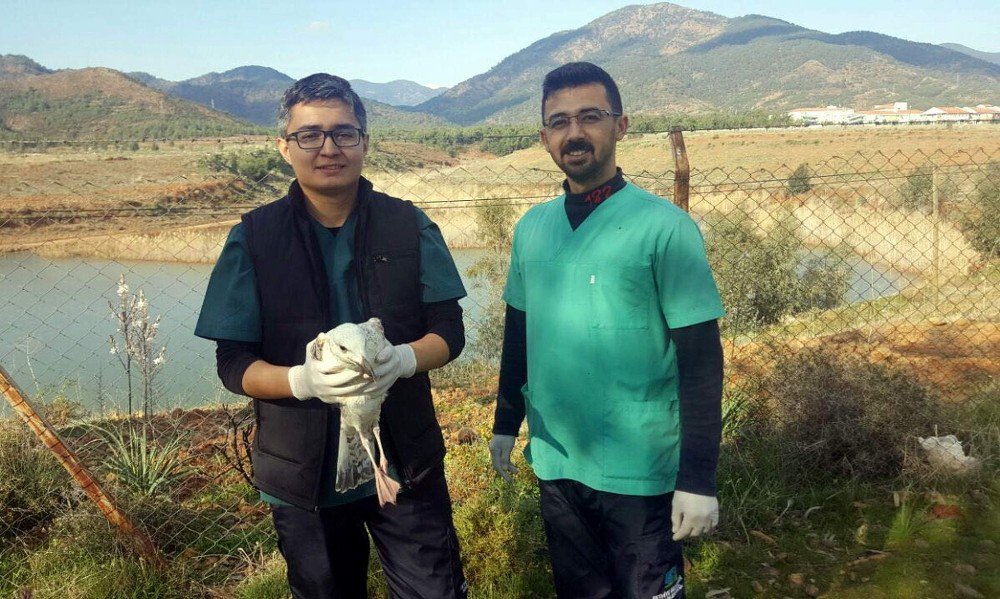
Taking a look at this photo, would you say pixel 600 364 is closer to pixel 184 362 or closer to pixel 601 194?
pixel 601 194

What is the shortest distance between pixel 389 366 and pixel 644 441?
73 centimetres

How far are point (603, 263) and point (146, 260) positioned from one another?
1116 cm

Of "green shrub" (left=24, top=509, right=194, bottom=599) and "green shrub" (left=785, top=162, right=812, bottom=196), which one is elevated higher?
"green shrub" (left=785, top=162, right=812, bottom=196)

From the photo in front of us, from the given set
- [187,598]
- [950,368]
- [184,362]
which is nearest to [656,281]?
[187,598]

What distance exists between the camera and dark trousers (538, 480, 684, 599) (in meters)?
1.68

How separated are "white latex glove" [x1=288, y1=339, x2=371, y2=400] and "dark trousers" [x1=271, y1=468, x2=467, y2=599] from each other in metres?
0.46

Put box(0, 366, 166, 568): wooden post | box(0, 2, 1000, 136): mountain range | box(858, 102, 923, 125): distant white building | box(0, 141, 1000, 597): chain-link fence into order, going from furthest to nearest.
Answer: box(0, 2, 1000, 136): mountain range → box(858, 102, 923, 125): distant white building → box(0, 141, 1000, 597): chain-link fence → box(0, 366, 166, 568): wooden post

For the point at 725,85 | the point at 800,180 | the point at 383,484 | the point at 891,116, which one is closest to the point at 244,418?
the point at 383,484

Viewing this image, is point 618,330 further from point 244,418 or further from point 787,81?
point 787,81

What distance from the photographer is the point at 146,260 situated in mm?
10875

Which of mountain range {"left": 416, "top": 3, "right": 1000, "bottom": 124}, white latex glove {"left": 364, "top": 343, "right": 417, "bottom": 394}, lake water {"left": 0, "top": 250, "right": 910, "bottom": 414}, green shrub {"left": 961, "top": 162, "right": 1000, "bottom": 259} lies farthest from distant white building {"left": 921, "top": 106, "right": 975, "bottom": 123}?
mountain range {"left": 416, "top": 3, "right": 1000, "bottom": 124}

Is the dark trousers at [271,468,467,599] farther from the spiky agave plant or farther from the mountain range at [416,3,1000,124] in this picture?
the mountain range at [416,3,1000,124]

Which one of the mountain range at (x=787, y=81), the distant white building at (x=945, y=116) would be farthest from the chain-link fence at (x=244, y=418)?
the mountain range at (x=787, y=81)

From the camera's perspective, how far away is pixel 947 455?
344 cm
